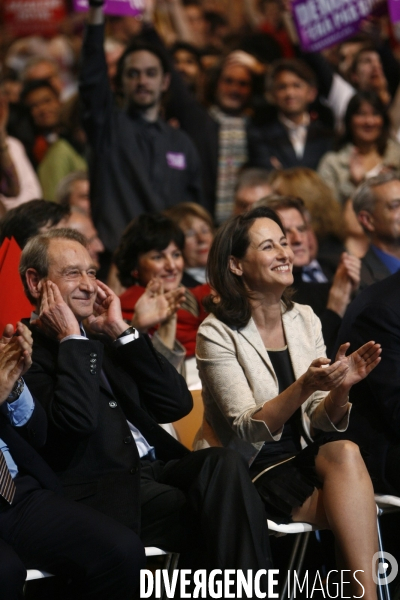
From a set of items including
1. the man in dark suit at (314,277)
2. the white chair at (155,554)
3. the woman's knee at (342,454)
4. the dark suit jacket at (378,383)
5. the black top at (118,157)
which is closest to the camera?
the white chair at (155,554)

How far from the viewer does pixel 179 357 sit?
407 centimetres

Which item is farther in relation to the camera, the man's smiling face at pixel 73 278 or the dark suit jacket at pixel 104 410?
the man's smiling face at pixel 73 278

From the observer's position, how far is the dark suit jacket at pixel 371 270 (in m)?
4.55

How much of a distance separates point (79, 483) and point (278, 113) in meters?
4.18

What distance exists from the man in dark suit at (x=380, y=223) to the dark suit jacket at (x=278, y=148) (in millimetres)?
1753

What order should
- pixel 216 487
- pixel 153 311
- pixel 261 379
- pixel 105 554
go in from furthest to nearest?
pixel 153 311 < pixel 261 379 < pixel 216 487 < pixel 105 554

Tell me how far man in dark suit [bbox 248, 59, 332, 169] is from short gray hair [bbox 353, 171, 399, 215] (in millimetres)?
1702

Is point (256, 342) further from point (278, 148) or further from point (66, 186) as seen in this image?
point (278, 148)

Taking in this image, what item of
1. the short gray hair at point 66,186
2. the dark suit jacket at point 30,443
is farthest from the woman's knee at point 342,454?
the short gray hair at point 66,186

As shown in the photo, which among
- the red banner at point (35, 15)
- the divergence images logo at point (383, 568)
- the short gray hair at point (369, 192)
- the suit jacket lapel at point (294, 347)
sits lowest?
the divergence images logo at point (383, 568)

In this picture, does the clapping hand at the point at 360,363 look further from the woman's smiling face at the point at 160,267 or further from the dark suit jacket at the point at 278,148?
the dark suit jacket at the point at 278,148

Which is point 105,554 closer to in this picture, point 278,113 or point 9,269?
point 9,269

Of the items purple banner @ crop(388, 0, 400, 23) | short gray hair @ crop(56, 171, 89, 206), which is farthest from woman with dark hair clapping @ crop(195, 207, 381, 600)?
purple banner @ crop(388, 0, 400, 23)

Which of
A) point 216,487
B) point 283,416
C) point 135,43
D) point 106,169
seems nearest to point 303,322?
point 283,416
